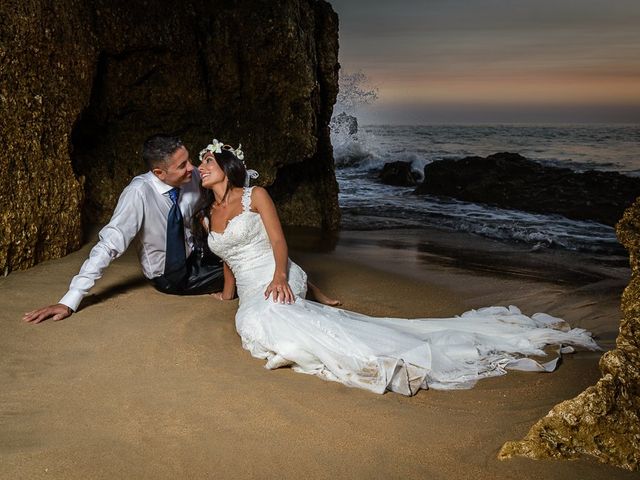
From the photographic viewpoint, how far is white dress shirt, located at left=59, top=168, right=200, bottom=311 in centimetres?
473

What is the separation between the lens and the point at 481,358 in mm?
4098

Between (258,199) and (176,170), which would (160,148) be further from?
(258,199)

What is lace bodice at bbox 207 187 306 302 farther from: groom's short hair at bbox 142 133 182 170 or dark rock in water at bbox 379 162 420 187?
dark rock in water at bbox 379 162 420 187

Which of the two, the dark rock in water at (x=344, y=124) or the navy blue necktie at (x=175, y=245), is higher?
the dark rock in water at (x=344, y=124)

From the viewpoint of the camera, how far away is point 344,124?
2612 cm

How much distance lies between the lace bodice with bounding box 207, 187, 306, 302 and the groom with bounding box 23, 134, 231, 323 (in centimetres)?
43

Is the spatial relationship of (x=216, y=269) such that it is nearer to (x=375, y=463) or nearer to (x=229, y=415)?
(x=229, y=415)

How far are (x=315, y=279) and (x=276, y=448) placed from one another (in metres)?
3.43

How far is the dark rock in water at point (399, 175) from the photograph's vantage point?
17.1 metres

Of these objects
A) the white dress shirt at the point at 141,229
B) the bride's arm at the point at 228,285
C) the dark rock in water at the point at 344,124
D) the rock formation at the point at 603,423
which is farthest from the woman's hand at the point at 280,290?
the dark rock in water at the point at 344,124

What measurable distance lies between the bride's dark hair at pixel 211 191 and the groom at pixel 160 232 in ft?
0.20

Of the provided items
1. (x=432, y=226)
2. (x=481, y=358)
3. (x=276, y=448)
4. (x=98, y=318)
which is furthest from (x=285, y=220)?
(x=276, y=448)

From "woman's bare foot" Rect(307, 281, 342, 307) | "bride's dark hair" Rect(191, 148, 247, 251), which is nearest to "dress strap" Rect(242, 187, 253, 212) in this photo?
"bride's dark hair" Rect(191, 148, 247, 251)

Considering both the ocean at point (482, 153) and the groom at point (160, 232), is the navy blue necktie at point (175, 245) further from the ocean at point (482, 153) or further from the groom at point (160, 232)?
the ocean at point (482, 153)
